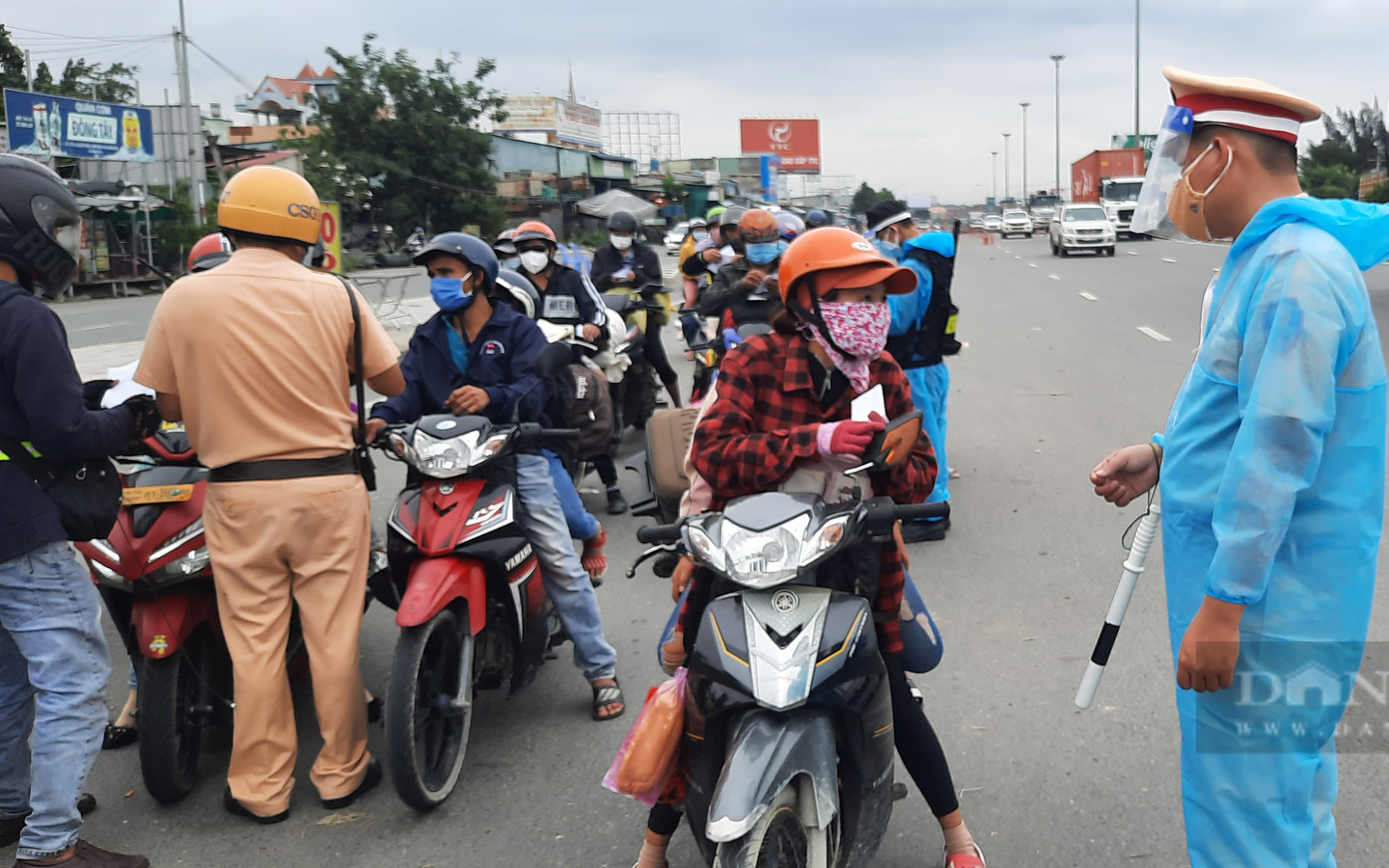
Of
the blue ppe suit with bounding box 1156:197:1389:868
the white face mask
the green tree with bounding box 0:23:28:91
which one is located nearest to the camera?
the blue ppe suit with bounding box 1156:197:1389:868

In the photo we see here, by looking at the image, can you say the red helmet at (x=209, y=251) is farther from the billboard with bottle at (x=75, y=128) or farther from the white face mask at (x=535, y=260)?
the billboard with bottle at (x=75, y=128)

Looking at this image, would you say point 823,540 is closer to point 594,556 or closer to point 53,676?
point 53,676

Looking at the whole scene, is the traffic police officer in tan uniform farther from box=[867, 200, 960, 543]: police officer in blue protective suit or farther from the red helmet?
box=[867, 200, 960, 543]: police officer in blue protective suit

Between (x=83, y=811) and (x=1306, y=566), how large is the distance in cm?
370

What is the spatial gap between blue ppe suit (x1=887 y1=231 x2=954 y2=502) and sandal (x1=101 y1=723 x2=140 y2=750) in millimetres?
4054

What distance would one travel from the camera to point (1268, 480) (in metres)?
2.13

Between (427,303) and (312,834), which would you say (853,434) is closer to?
(312,834)

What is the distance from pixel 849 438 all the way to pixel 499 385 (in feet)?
6.81

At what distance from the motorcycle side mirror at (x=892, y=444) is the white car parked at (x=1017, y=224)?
56.7m

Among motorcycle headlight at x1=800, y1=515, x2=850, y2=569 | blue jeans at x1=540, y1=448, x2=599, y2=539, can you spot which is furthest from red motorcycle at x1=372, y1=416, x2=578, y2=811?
motorcycle headlight at x1=800, y1=515, x2=850, y2=569

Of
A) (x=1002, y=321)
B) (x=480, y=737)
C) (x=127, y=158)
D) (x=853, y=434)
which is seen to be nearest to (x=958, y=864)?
(x=853, y=434)

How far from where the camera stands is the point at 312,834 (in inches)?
144

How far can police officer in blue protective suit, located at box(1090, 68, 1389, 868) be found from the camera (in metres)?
2.14

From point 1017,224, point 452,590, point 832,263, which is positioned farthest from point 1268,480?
point 1017,224
